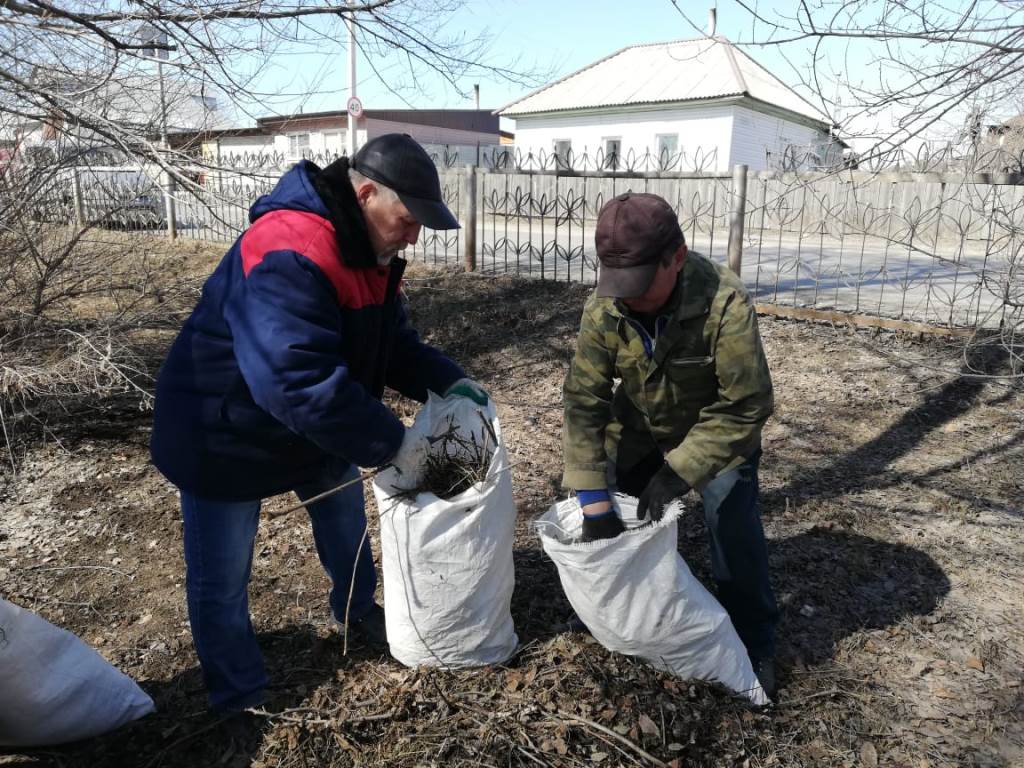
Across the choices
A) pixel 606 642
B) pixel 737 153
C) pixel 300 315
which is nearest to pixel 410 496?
pixel 300 315

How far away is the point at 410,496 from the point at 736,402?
89cm

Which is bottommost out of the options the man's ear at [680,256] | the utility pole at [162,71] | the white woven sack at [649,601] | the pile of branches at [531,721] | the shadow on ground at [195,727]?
the shadow on ground at [195,727]

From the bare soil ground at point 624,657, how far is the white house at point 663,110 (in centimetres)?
1292

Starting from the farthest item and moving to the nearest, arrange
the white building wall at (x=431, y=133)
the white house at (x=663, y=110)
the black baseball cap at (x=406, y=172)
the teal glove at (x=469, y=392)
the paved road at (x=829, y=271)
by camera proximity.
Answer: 1. the white building wall at (x=431, y=133)
2. the white house at (x=663, y=110)
3. the paved road at (x=829, y=271)
4. the teal glove at (x=469, y=392)
5. the black baseball cap at (x=406, y=172)

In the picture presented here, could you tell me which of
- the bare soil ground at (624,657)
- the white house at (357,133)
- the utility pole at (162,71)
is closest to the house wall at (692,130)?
the white house at (357,133)

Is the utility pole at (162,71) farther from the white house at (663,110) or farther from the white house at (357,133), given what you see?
the white house at (663,110)

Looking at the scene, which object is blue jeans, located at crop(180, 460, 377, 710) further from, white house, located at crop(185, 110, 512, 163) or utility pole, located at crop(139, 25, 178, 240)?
white house, located at crop(185, 110, 512, 163)

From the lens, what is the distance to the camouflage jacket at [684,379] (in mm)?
1877

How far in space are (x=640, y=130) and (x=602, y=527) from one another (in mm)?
20416

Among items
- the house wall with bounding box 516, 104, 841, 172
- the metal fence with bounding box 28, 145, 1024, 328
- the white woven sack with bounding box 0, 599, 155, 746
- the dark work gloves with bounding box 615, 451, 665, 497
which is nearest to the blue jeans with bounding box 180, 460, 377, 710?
the white woven sack with bounding box 0, 599, 155, 746

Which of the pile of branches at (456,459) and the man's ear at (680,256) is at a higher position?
the man's ear at (680,256)

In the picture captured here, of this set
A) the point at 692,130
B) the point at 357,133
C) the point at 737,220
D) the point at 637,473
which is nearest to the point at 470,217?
the point at 737,220

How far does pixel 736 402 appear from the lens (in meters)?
1.91

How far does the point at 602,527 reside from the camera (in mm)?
2002
